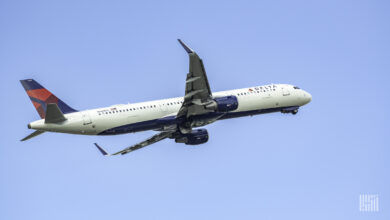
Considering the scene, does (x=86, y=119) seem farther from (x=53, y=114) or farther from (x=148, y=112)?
(x=148, y=112)

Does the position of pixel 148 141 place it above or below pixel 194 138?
below

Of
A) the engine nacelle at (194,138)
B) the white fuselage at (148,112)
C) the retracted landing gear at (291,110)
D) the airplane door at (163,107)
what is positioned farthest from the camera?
the retracted landing gear at (291,110)

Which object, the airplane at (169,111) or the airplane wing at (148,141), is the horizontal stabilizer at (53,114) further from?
the airplane wing at (148,141)

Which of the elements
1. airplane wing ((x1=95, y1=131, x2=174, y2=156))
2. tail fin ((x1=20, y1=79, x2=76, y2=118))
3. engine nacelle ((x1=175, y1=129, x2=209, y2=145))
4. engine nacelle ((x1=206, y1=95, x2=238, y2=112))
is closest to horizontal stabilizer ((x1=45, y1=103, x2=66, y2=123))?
tail fin ((x1=20, y1=79, x2=76, y2=118))

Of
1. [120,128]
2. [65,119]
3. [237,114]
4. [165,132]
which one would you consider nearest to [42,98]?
[65,119]

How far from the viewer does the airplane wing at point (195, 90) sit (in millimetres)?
49219

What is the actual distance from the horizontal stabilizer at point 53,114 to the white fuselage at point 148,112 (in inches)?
13.8

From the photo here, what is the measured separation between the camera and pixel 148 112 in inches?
2202

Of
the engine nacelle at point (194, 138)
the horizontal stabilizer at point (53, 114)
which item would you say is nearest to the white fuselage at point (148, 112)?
the horizontal stabilizer at point (53, 114)

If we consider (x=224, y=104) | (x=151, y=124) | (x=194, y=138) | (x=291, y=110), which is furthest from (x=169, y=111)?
(x=291, y=110)

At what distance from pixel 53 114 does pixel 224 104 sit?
49.2 feet

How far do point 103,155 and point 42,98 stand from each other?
359 inches

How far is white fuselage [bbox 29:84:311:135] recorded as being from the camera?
2082 inches

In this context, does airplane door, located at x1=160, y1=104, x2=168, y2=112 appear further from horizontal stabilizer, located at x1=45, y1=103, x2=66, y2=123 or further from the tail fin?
horizontal stabilizer, located at x1=45, y1=103, x2=66, y2=123
